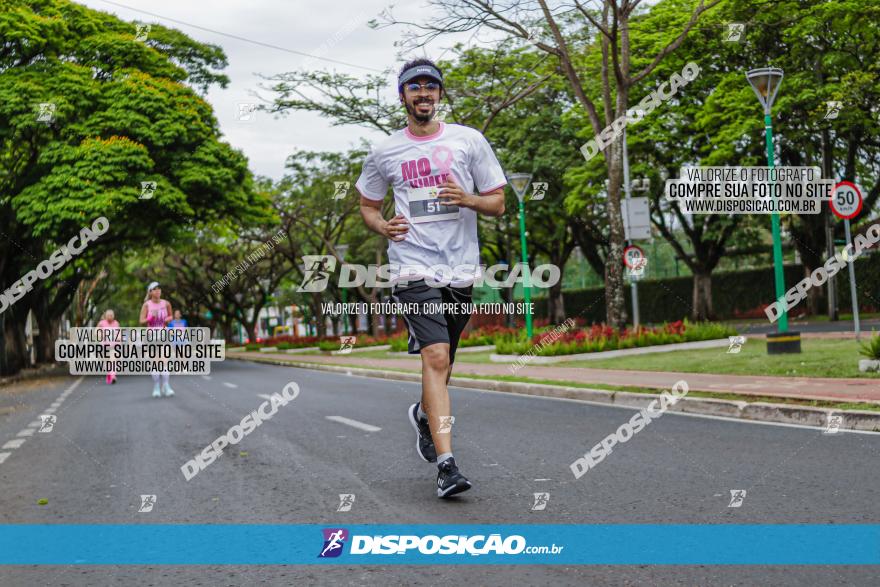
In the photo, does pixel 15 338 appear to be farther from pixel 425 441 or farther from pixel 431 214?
pixel 431 214

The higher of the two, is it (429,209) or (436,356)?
(429,209)

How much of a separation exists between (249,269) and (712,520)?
173ft

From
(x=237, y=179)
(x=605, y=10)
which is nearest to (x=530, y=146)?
(x=237, y=179)

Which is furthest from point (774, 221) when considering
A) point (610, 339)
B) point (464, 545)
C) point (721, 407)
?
point (464, 545)

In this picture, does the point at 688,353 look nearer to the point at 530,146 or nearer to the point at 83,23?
the point at 530,146

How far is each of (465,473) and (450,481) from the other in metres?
1.11

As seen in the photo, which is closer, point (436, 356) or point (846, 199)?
point (436, 356)

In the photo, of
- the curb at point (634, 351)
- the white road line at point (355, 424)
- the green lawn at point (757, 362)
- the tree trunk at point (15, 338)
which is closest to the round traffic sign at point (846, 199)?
the green lawn at point (757, 362)

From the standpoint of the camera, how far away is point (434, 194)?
4.96 m

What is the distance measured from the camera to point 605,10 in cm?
1930

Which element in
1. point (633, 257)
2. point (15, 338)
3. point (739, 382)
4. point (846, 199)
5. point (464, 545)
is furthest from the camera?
point (15, 338)

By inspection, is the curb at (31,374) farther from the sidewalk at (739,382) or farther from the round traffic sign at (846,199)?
the round traffic sign at (846,199)

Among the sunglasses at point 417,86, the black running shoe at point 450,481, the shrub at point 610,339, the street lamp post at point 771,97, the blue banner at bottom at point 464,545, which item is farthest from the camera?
the shrub at point 610,339

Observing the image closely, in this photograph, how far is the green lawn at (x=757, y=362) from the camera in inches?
458
